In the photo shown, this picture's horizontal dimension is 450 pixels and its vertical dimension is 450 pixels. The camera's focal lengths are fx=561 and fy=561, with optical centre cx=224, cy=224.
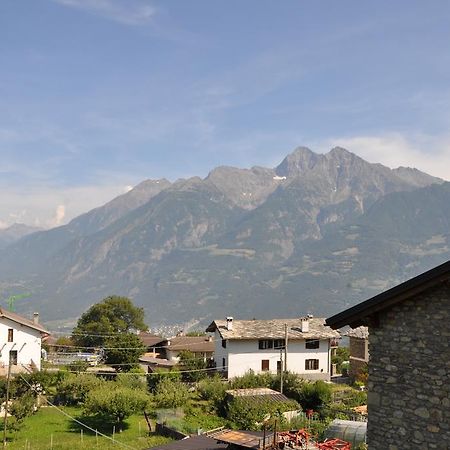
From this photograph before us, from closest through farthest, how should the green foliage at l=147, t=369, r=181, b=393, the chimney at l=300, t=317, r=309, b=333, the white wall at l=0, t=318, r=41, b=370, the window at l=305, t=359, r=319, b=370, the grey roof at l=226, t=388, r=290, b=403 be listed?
the grey roof at l=226, t=388, r=290, b=403 < the green foliage at l=147, t=369, r=181, b=393 < the white wall at l=0, t=318, r=41, b=370 < the window at l=305, t=359, r=319, b=370 < the chimney at l=300, t=317, r=309, b=333

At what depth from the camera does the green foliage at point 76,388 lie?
45.2m

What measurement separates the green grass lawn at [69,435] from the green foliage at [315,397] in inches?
476

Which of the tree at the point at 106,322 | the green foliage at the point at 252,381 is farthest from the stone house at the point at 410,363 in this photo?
the tree at the point at 106,322

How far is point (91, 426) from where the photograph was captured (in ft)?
128

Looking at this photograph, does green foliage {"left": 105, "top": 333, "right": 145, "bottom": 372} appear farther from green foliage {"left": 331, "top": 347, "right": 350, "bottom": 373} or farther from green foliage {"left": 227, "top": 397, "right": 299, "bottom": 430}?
green foliage {"left": 331, "top": 347, "right": 350, "bottom": 373}

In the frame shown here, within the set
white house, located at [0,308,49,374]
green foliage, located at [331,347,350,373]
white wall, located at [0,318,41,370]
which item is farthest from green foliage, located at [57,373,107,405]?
green foliage, located at [331,347,350,373]

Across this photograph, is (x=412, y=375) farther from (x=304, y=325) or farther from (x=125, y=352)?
(x=125, y=352)

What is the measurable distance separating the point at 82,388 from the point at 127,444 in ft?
40.8

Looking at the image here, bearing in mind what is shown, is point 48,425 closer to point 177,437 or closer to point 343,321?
point 177,437

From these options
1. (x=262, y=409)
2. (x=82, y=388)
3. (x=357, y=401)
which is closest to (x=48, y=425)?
(x=82, y=388)

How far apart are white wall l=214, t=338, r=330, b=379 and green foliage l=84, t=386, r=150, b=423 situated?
16.8 m

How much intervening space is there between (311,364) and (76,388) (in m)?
24.1

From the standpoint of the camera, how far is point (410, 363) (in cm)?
1089

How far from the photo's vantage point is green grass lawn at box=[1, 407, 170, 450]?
33688 millimetres
